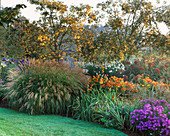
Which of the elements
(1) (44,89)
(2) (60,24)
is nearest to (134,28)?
(2) (60,24)

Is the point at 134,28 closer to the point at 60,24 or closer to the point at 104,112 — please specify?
the point at 60,24

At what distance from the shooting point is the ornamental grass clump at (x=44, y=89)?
207 inches

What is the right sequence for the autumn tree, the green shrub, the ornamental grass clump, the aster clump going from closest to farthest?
the aster clump, the green shrub, the ornamental grass clump, the autumn tree

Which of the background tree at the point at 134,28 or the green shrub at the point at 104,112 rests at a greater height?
the background tree at the point at 134,28

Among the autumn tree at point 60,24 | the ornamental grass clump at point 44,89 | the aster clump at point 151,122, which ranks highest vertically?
the autumn tree at point 60,24

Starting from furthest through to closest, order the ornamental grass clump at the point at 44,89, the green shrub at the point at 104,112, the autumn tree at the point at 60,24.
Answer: the autumn tree at the point at 60,24 < the ornamental grass clump at the point at 44,89 < the green shrub at the point at 104,112

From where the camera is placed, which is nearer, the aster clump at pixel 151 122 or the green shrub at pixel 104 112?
the aster clump at pixel 151 122

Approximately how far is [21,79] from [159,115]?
3.75 m

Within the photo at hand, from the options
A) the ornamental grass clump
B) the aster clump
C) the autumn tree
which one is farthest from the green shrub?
the autumn tree

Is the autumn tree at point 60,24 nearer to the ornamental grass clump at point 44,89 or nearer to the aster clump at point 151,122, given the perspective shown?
the ornamental grass clump at point 44,89

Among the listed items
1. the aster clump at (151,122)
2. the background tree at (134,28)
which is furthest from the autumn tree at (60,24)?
the aster clump at (151,122)

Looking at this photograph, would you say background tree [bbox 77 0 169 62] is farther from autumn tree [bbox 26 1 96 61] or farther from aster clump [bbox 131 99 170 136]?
aster clump [bbox 131 99 170 136]

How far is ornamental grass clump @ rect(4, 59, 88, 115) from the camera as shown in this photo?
5246mm

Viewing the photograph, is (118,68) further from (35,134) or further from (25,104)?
(35,134)
